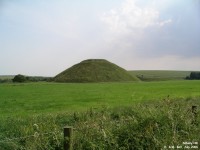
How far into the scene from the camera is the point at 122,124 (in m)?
9.45

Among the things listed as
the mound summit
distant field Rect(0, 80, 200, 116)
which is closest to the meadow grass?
distant field Rect(0, 80, 200, 116)

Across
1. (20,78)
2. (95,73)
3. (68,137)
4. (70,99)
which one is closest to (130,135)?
(68,137)

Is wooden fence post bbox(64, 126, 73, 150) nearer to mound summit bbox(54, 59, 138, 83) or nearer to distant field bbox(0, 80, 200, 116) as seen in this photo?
distant field bbox(0, 80, 200, 116)

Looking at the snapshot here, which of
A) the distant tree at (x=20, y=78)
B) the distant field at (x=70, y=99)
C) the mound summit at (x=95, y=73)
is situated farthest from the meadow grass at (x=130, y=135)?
the distant tree at (x=20, y=78)

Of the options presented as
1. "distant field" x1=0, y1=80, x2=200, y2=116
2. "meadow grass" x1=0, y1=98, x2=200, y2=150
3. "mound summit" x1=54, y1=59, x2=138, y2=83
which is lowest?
"distant field" x1=0, y1=80, x2=200, y2=116

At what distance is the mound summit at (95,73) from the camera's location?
11212 centimetres

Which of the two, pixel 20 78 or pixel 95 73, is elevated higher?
pixel 95 73

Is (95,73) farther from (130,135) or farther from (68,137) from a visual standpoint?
(68,137)

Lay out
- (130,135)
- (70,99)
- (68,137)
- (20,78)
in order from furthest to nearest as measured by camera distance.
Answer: (20,78), (70,99), (130,135), (68,137)

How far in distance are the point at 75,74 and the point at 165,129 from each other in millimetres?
110195

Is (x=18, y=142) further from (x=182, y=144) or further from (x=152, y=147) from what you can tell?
(x=182, y=144)

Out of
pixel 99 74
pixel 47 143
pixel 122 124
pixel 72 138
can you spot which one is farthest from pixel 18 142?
pixel 99 74

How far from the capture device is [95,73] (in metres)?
118

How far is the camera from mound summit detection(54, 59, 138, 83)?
368 feet
